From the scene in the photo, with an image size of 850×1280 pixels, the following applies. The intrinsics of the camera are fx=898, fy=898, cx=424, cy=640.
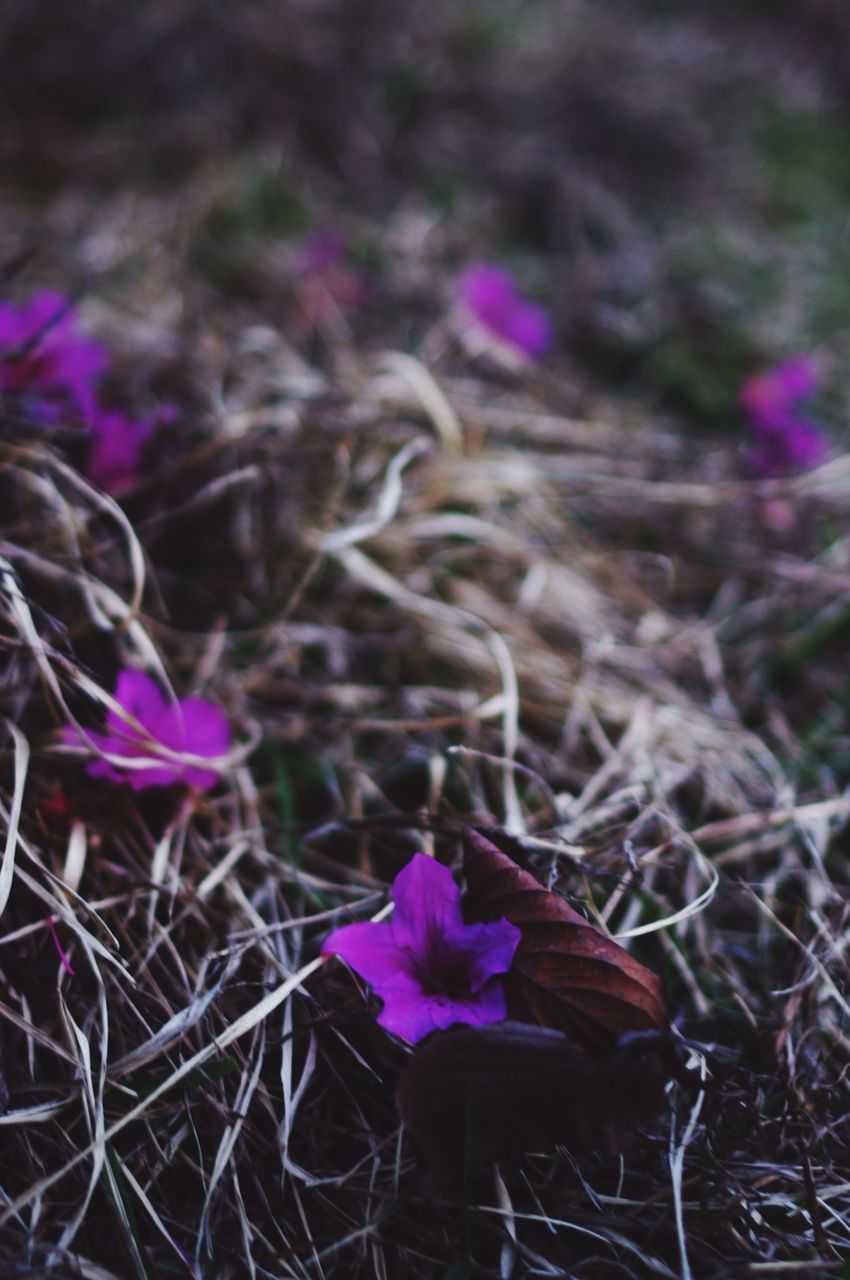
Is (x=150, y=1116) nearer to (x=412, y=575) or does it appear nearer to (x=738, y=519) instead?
(x=412, y=575)

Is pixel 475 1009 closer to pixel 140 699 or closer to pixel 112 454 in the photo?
pixel 140 699

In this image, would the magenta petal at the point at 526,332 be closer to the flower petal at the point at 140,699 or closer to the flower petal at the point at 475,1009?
the flower petal at the point at 140,699

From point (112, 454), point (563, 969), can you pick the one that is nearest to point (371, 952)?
point (563, 969)

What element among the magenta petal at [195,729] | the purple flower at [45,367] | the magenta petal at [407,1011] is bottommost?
the magenta petal at [195,729]

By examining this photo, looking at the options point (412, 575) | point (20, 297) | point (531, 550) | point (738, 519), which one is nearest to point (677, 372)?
point (738, 519)

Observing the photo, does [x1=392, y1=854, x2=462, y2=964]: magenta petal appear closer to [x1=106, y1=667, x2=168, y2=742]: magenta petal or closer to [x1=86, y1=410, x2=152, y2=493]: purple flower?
[x1=106, y1=667, x2=168, y2=742]: magenta petal

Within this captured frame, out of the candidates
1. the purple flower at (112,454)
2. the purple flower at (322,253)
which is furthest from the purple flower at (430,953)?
the purple flower at (322,253)
